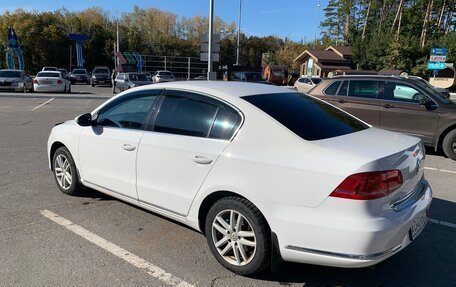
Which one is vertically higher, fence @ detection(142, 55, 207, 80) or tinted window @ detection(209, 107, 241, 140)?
tinted window @ detection(209, 107, 241, 140)

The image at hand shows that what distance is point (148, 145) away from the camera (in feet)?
12.8

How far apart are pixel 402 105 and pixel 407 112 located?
0.21m

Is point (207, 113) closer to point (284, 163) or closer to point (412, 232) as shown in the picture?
point (284, 163)

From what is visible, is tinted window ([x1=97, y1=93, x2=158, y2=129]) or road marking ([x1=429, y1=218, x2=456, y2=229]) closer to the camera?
tinted window ([x1=97, y1=93, x2=158, y2=129])

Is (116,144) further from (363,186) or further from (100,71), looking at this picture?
(100,71)

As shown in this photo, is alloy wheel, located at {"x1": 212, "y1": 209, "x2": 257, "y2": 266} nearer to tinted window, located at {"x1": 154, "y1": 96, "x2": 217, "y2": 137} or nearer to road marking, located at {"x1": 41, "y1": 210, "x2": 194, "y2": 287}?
road marking, located at {"x1": 41, "y1": 210, "x2": 194, "y2": 287}

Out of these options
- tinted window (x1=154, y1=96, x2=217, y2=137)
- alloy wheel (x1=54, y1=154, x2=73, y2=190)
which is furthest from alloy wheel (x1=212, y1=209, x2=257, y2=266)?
alloy wheel (x1=54, y1=154, x2=73, y2=190)

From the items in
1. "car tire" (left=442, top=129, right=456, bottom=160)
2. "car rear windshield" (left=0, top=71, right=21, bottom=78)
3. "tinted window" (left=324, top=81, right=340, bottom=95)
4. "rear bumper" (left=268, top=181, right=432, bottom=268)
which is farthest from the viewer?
"car rear windshield" (left=0, top=71, right=21, bottom=78)

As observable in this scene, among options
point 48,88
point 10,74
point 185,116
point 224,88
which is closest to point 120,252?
point 185,116

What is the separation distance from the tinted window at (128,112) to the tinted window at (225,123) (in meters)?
0.91

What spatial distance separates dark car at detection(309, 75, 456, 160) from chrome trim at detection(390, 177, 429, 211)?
217 inches

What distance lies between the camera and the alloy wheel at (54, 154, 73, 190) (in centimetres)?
512

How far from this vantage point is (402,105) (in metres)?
8.77

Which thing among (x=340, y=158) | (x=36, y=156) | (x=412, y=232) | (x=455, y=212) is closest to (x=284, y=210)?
(x=340, y=158)
